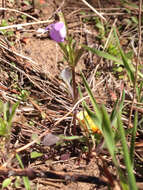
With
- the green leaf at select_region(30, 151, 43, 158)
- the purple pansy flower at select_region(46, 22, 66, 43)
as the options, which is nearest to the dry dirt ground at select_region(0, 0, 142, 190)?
the green leaf at select_region(30, 151, 43, 158)

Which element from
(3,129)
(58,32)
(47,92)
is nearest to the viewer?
(58,32)

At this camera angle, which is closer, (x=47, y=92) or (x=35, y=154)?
(x=35, y=154)

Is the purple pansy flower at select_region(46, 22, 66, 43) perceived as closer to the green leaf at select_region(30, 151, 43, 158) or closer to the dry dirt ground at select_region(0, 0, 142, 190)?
the dry dirt ground at select_region(0, 0, 142, 190)

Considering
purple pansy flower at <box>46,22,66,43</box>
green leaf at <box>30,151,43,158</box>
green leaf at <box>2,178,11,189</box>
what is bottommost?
green leaf at <box>2,178,11,189</box>

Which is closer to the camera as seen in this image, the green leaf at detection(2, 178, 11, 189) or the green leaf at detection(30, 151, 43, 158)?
the green leaf at detection(2, 178, 11, 189)

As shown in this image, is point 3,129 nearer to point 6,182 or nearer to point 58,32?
point 6,182

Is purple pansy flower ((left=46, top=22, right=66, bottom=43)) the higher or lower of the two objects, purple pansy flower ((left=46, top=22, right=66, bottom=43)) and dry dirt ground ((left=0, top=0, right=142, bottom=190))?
the higher

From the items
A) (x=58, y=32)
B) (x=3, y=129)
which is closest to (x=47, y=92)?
(x=3, y=129)

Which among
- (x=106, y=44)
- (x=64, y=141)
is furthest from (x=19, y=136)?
(x=106, y=44)
